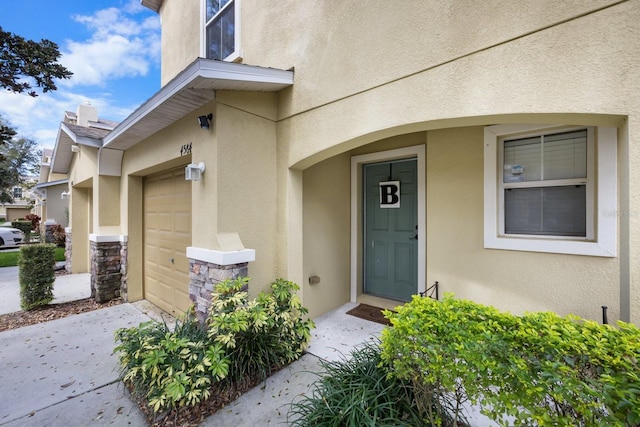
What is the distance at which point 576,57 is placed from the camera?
2.12 metres

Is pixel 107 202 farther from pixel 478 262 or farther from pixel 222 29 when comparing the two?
pixel 478 262

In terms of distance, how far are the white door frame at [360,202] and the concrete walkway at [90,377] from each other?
980 millimetres

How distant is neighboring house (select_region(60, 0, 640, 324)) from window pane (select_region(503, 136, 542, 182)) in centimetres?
2

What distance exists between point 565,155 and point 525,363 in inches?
108

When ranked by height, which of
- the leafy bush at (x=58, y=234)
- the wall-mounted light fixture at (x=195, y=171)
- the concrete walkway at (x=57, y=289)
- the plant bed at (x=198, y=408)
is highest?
the wall-mounted light fixture at (x=195, y=171)

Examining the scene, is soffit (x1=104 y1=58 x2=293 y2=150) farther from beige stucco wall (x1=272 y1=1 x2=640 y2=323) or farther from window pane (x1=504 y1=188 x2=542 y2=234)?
window pane (x1=504 y1=188 x2=542 y2=234)

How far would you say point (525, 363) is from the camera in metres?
1.66

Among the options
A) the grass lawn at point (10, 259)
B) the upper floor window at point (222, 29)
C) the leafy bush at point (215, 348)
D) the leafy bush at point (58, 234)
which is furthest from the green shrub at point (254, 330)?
the leafy bush at point (58, 234)

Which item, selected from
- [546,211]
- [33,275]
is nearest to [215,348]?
[546,211]

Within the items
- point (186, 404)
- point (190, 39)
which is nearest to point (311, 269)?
point (186, 404)

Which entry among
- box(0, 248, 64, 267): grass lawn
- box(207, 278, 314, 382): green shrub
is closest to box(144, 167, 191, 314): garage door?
box(207, 278, 314, 382): green shrub

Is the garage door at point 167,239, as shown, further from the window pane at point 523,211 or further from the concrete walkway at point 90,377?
the window pane at point 523,211

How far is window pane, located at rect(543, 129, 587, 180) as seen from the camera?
121 inches

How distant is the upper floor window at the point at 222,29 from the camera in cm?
519
